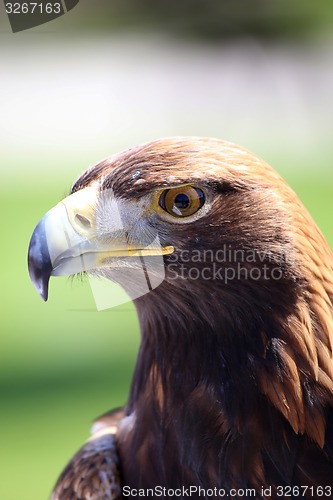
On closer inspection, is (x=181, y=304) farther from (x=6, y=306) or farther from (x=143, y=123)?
(x=143, y=123)

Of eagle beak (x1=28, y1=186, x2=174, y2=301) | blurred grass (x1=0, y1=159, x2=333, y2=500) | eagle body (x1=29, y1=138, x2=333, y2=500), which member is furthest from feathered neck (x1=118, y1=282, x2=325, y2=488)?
blurred grass (x1=0, y1=159, x2=333, y2=500)

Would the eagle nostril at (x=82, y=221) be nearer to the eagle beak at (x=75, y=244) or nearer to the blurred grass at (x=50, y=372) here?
the eagle beak at (x=75, y=244)

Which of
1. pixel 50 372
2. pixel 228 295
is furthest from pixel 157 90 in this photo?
pixel 228 295

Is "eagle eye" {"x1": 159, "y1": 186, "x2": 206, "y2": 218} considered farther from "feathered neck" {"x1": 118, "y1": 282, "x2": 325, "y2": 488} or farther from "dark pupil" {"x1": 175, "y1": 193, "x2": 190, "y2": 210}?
"feathered neck" {"x1": 118, "y1": 282, "x2": 325, "y2": 488}

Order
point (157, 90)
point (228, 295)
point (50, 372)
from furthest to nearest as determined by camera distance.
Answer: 1. point (157, 90)
2. point (50, 372)
3. point (228, 295)

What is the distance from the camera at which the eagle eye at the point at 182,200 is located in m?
1.95

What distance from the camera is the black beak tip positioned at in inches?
76.3

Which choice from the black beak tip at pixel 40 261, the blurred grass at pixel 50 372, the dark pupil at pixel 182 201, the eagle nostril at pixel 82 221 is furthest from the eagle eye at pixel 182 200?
the blurred grass at pixel 50 372

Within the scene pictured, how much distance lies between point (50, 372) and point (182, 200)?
12.9ft

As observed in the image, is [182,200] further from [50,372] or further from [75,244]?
[50,372]

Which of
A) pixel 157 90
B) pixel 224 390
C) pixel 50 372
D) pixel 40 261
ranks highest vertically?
pixel 157 90

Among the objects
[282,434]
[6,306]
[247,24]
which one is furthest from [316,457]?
[247,24]

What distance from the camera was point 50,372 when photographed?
565cm

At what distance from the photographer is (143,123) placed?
9.98 meters
